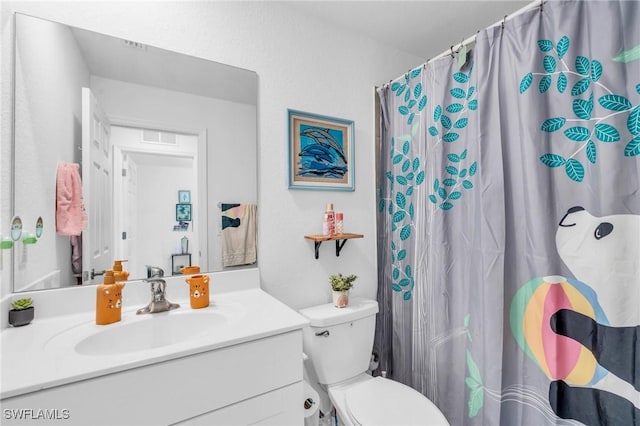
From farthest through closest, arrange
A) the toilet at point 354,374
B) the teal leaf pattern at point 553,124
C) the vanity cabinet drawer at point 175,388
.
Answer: the toilet at point 354,374 → the teal leaf pattern at point 553,124 → the vanity cabinet drawer at point 175,388

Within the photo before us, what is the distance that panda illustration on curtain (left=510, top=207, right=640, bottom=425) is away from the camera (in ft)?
2.98

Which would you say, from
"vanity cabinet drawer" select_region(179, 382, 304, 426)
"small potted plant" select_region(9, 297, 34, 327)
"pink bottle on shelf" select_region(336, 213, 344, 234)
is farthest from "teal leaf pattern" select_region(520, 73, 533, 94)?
"small potted plant" select_region(9, 297, 34, 327)

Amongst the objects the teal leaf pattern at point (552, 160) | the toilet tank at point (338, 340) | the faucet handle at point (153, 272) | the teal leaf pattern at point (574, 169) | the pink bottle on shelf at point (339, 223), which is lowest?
the toilet tank at point (338, 340)

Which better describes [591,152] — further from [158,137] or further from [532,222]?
[158,137]

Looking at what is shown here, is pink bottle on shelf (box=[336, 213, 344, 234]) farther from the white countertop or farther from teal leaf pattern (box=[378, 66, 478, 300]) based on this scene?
the white countertop

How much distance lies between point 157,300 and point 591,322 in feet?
5.21

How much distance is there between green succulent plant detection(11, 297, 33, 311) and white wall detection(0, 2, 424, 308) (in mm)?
847

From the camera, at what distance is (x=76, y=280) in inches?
42.4

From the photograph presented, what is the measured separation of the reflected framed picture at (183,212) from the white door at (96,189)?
9.7 inches

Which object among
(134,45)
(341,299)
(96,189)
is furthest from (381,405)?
(134,45)

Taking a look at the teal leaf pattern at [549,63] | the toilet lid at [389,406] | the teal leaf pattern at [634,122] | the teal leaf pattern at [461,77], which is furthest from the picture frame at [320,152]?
the teal leaf pattern at [634,122]

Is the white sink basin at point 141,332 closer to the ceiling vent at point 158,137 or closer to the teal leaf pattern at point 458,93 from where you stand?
the ceiling vent at point 158,137

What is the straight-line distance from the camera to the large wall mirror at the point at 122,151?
3.30 feet

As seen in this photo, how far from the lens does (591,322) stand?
976 millimetres
